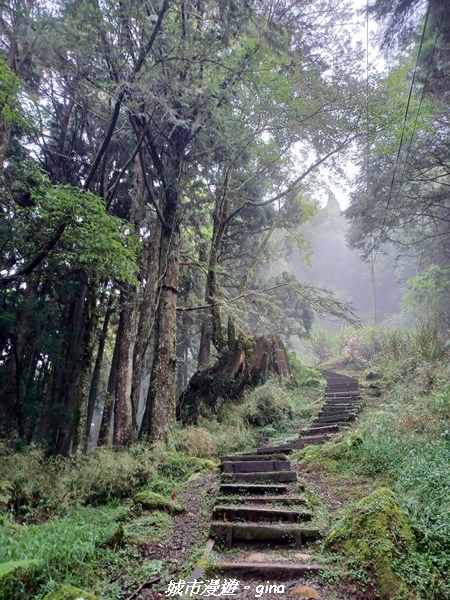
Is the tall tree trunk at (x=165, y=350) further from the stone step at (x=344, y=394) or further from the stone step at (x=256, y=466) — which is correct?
the stone step at (x=344, y=394)

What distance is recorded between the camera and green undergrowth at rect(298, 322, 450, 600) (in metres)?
2.69

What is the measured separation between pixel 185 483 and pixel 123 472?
3.42 feet

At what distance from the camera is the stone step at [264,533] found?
3539 millimetres

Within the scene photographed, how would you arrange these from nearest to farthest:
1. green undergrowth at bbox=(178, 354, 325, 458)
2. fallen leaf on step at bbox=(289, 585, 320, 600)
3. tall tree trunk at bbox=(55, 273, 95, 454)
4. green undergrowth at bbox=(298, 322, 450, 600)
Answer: fallen leaf on step at bbox=(289, 585, 320, 600) < green undergrowth at bbox=(298, 322, 450, 600) < green undergrowth at bbox=(178, 354, 325, 458) < tall tree trunk at bbox=(55, 273, 95, 454)

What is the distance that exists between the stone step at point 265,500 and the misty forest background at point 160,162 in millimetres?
3426

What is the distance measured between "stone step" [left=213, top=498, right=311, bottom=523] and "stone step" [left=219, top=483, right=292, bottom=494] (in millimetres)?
728

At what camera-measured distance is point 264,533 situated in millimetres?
3633

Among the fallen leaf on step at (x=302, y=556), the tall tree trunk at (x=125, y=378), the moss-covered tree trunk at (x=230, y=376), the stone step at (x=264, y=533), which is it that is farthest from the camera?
the moss-covered tree trunk at (x=230, y=376)

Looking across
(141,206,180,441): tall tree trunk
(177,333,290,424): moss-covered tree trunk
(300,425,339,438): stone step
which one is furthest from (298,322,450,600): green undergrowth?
(177,333,290,424): moss-covered tree trunk

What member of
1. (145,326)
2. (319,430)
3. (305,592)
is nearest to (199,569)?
(305,592)

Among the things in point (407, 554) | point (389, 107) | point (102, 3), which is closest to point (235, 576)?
point (407, 554)

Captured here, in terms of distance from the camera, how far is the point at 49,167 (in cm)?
1018

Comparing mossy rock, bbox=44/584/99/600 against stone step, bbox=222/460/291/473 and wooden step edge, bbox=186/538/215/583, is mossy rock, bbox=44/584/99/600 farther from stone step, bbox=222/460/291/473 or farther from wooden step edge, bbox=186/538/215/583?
stone step, bbox=222/460/291/473

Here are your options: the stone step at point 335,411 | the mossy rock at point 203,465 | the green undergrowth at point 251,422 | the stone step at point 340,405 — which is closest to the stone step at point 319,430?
the green undergrowth at point 251,422
